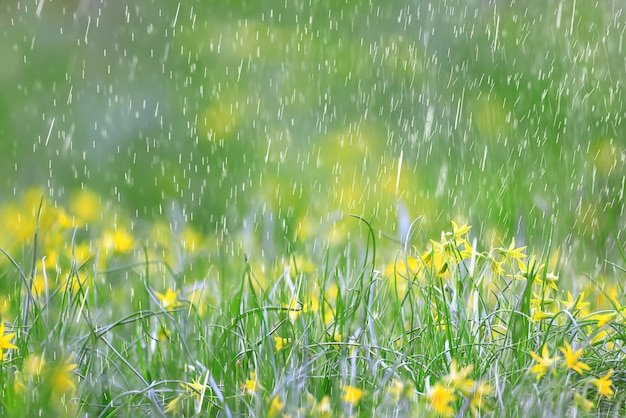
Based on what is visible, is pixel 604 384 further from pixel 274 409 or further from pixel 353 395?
pixel 274 409

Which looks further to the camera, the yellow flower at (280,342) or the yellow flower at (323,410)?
the yellow flower at (280,342)

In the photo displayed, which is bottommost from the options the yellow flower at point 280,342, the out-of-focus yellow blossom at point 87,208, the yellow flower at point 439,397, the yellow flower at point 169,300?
the out-of-focus yellow blossom at point 87,208

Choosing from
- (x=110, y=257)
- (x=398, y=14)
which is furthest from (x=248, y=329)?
(x=398, y=14)

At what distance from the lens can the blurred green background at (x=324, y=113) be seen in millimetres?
3738

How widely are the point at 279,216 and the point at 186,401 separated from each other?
5.84 feet

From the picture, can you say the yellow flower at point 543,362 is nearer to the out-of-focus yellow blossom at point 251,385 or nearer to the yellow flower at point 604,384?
the yellow flower at point 604,384

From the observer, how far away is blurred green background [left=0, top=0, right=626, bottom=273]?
12.3ft

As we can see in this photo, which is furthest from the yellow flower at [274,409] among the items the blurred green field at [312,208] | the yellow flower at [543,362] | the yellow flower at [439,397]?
the yellow flower at [543,362]

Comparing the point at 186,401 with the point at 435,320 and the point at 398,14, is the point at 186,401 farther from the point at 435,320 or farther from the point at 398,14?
the point at 398,14

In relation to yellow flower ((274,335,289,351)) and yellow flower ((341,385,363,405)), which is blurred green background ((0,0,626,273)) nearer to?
yellow flower ((274,335,289,351))

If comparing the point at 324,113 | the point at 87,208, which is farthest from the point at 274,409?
the point at 324,113

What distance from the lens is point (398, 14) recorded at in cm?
581

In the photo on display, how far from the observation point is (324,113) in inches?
191

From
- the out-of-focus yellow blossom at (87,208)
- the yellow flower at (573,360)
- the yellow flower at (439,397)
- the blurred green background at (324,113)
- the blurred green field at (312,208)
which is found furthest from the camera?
the blurred green background at (324,113)
